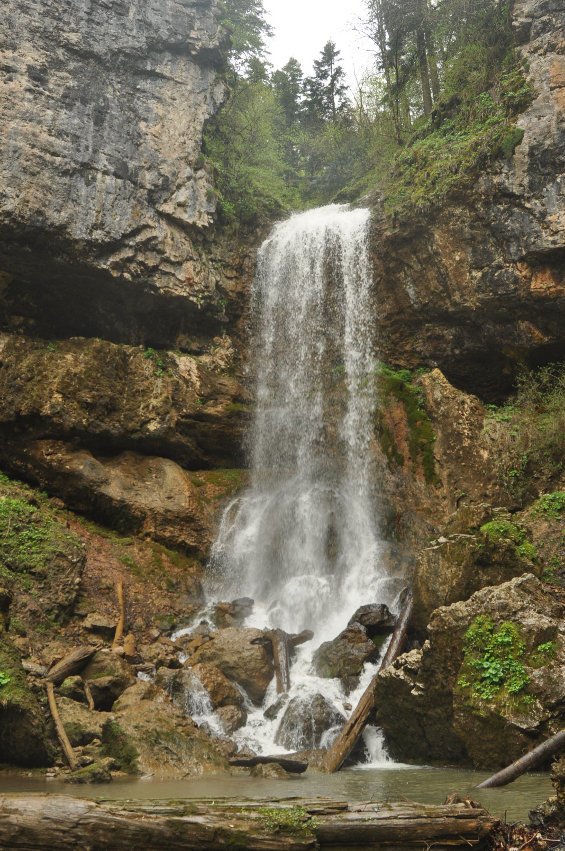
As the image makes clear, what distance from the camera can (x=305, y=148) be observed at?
31.9 meters

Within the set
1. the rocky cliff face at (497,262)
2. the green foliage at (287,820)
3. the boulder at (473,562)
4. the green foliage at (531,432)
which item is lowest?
the green foliage at (287,820)

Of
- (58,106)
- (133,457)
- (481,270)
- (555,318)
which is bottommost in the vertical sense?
(133,457)

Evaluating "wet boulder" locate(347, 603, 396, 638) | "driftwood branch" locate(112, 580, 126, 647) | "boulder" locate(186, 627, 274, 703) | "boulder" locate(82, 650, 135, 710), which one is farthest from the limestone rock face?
"wet boulder" locate(347, 603, 396, 638)

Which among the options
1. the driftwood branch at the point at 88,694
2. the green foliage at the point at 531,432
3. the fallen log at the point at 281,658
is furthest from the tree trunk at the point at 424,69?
the driftwood branch at the point at 88,694

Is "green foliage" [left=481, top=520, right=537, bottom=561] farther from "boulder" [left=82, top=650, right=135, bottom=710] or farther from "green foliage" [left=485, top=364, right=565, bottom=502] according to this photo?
"boulder" [left=82, top=650, right=135, bottom=710]

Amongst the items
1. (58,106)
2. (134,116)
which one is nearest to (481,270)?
(134,116)

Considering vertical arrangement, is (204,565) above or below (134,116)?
below

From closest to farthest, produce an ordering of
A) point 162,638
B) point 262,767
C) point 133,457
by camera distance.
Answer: point 262,767 < point 162,638 < point 133,457

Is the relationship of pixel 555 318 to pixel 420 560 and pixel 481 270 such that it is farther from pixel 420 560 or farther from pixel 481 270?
pixel 420 560

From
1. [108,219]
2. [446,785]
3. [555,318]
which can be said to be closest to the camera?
[446,785]

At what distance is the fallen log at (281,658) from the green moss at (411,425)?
6.05 meters

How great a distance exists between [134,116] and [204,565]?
1300cm

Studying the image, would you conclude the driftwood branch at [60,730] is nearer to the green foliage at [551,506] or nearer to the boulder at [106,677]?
the boulder at [106,677]

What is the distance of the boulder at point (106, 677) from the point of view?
29.3 feet
